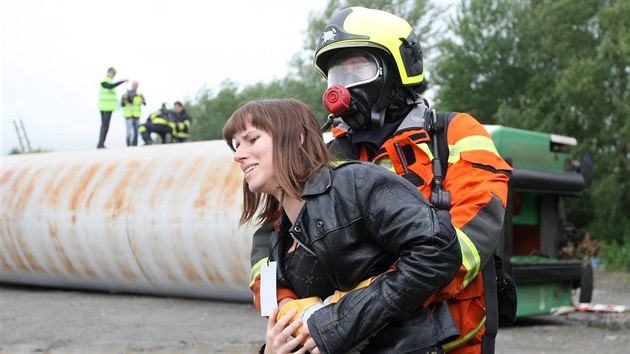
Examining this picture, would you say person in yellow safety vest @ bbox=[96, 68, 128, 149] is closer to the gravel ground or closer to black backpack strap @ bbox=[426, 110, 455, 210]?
the gravel ground

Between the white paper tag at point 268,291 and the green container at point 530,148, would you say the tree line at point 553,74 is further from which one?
the white paper tag at point 268,291

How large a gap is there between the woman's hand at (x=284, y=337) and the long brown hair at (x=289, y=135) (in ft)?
1.12

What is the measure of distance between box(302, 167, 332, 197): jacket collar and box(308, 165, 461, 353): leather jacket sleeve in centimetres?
6

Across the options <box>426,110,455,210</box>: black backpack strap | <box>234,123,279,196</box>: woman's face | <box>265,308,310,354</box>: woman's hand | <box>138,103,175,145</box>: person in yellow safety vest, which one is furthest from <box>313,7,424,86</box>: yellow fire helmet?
<box>138,103,175,145</box>: person in yellow safety vest

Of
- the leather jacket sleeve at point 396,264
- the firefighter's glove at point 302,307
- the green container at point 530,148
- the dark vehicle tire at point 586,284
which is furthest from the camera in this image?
the dark vehicle tire at point 586,284

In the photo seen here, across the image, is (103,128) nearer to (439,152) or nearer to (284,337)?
(439,152)

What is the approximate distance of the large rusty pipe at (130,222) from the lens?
11.1 metres

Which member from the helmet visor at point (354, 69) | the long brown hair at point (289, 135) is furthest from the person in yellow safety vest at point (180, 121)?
the long brown hair at point (289, 135)

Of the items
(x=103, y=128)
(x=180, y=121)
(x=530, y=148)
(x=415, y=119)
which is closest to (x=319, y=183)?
(x=415, y=119)

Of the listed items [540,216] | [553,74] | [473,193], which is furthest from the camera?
[553,74]

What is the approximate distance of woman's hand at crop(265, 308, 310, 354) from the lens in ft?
8.20

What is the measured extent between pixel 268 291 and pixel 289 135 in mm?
446

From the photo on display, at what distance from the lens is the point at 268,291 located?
266 cm

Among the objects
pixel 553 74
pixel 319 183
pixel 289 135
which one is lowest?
pixel 553 74
